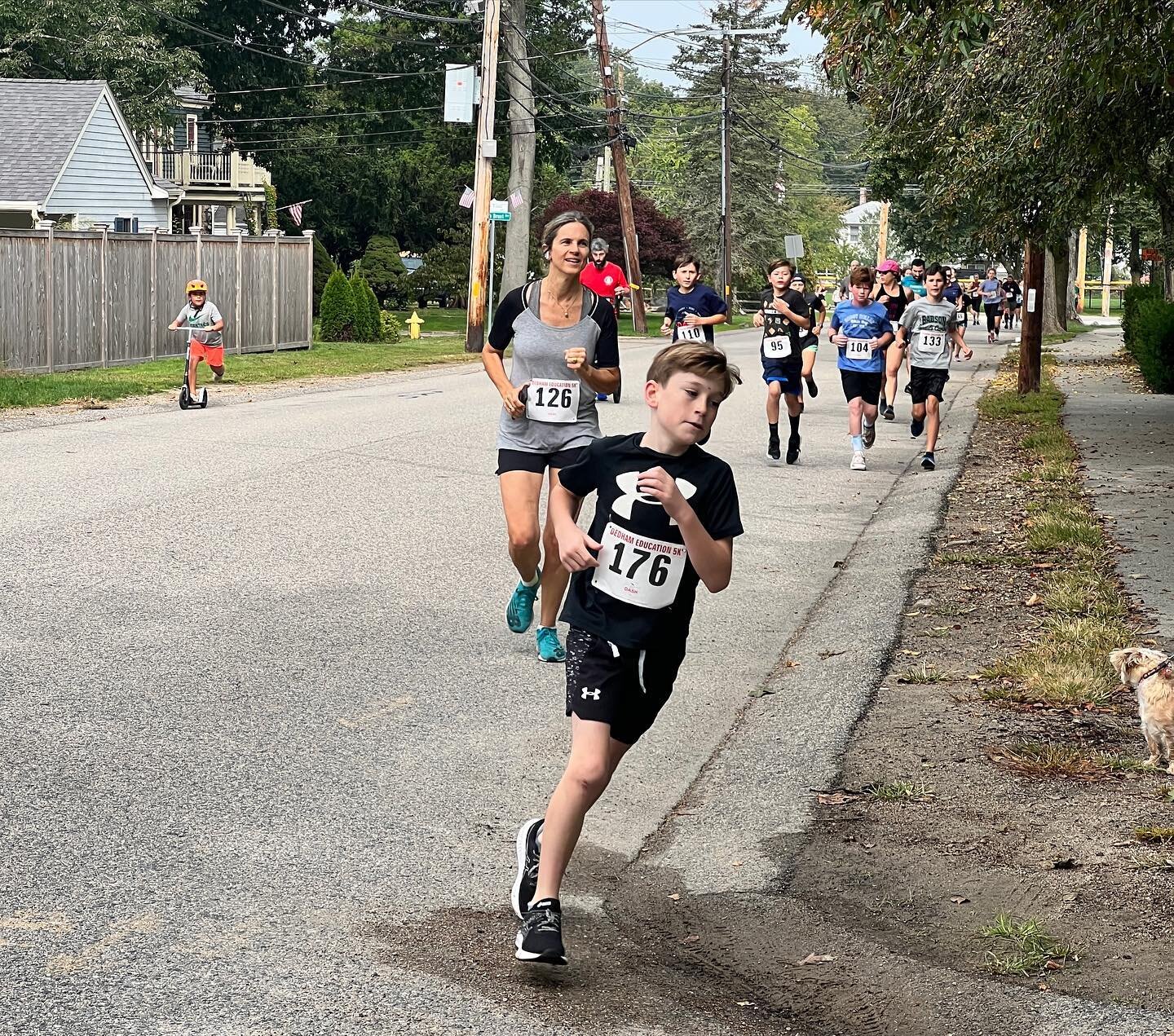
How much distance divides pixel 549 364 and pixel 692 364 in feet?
10.9

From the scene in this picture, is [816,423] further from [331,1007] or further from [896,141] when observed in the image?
[331,1007]

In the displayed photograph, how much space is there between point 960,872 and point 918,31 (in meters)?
5.81

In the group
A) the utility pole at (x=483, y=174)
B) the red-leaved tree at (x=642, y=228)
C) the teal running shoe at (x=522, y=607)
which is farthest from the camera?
the red-leaved tree at (x=642, y=228)

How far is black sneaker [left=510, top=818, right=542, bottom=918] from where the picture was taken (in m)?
4.40

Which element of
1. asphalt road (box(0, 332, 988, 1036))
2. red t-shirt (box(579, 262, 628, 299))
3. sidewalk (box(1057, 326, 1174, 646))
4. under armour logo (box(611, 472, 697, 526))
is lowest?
asphalt road (box(0, 332, 988, 1036))

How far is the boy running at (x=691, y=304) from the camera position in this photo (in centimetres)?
1628

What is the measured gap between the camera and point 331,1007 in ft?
13.0

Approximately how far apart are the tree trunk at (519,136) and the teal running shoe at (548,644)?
122 ft

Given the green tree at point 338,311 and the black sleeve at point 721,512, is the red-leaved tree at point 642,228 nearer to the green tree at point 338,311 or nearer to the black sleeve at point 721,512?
the green tree at point 338,311

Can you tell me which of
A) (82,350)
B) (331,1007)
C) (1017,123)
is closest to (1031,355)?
(1017,123)

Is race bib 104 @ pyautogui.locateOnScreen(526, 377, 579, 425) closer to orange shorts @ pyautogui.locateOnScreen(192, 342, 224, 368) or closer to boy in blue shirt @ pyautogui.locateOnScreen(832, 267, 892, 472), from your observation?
boy in blue shirt @ pyautogui.locateOnScreen(832, 267, 892, 472)

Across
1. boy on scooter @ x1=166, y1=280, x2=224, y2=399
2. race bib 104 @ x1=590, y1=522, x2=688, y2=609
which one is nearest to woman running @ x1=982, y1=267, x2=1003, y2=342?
boy on scooter @ x1=166, y1=280, x2=224, y2=399

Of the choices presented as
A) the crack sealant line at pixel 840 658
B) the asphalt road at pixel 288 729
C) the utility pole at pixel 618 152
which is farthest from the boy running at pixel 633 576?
the utility pole at pixel 618 152

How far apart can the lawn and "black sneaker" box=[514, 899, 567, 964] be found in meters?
16.7
